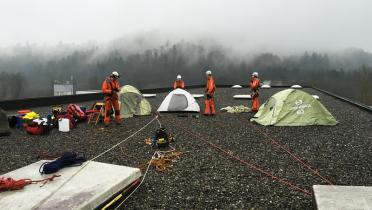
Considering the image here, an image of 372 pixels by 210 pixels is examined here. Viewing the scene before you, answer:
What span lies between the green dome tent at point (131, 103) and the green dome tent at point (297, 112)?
6.06m

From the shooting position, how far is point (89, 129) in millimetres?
11281

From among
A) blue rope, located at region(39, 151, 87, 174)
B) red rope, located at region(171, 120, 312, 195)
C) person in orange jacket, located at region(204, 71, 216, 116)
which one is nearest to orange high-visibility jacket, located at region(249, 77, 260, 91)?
person in orange jacket, located at region(204, 71, 216, 116)

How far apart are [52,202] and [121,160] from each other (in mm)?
3112

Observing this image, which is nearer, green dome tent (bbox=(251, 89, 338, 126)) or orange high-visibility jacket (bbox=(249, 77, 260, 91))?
green dome tent (bbox=(251, 89, 338, 126))

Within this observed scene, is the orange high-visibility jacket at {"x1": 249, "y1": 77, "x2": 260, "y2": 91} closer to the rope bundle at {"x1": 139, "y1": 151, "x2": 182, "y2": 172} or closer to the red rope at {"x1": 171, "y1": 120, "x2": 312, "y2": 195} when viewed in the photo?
the red rope at {"x1": 171, "y1": 120, "x2": 312, "y2": 195}

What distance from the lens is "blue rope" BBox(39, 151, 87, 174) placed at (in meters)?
5.23

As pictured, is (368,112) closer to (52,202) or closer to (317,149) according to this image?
(317,149)


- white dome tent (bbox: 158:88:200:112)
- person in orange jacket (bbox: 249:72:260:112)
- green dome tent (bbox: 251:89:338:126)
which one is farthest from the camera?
person in orange jacket (bbox: 249:72:260:112)

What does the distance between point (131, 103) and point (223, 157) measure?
27.1 ft

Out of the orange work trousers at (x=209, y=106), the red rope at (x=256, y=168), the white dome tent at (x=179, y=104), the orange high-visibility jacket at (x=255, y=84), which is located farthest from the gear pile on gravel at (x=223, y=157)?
the orange high-visibility jacket at (x=255, y=84)

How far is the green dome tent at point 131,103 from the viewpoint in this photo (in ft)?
47.3

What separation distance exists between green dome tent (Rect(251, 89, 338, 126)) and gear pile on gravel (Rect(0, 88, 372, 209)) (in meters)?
0.56

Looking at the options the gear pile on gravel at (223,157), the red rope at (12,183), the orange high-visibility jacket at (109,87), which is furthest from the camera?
the orange high-visibility jacket at (109,87)

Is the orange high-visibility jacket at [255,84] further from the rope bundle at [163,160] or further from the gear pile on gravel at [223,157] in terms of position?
the rope bundle at [163,160]
